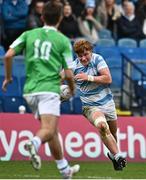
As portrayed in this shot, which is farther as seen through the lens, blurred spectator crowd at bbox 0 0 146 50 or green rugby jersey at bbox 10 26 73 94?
blurred spectator crowd at bbox 0 0 146 50

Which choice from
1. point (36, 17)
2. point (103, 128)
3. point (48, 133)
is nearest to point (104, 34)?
point (36, 17)

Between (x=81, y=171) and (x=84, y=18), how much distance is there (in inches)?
326

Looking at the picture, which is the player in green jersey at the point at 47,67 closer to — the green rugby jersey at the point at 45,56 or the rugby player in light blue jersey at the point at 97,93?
the green rugby jersey at the point at 45,56

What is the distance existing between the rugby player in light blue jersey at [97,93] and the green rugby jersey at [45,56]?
2.41m

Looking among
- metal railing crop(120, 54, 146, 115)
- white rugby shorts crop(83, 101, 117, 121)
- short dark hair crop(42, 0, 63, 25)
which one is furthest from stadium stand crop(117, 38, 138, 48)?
short dark hair crop(42, 0, 63, 25)

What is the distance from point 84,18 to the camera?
71.9 ft

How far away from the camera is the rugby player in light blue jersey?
1302cm

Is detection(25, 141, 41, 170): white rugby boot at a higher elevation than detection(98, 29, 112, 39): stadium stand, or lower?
higher

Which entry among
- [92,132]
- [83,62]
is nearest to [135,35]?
[92,132]

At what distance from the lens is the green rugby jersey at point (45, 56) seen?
34.7 feet

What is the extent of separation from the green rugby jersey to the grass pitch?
2.34 m

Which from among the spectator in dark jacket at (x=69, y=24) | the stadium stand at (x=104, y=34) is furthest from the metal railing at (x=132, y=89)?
the stadium stand at (x=104, y=34)

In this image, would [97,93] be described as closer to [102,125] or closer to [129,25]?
[102,125]

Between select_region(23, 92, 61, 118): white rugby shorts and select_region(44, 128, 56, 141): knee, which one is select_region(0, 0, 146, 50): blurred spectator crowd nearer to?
select_region(23, 92, 61, 118): white rugby shorts
